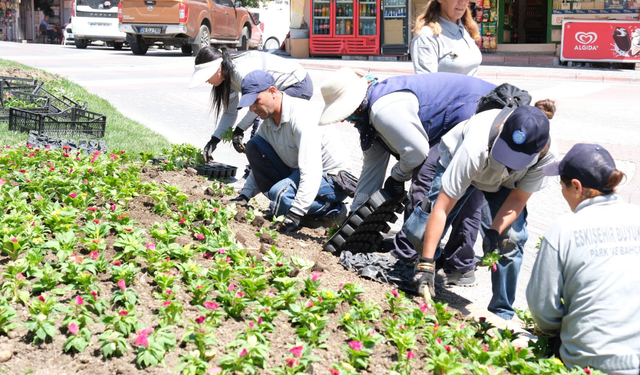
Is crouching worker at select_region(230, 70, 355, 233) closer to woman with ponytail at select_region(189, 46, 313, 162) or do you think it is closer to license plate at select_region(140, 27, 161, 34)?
woman with ponytail at select_region(189, 46, 313, 162)

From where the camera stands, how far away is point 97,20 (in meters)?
Answer: 24.4

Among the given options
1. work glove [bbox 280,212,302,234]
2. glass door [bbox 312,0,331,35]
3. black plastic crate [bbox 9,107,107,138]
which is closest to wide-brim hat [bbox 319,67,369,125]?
work glove [bbox 280,212,302,234]

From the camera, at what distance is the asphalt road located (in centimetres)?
699

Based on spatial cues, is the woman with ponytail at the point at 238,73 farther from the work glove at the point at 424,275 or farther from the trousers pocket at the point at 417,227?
the work glove at the point at 424,275

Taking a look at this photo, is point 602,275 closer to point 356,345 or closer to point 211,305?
point 356,345

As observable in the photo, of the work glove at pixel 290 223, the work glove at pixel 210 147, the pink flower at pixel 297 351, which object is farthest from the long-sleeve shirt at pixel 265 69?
the pink flower at pixel 297 351

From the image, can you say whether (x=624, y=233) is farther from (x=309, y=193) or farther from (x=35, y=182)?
(x=35, y=182)

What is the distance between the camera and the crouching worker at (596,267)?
2887 mm

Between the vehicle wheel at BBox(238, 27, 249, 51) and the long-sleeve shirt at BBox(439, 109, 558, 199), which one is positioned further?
the vehicle wheel at BBox(238, 27, 249, 51)

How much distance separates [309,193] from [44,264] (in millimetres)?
1815

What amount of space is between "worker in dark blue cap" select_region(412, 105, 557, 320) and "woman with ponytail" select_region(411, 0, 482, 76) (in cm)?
134

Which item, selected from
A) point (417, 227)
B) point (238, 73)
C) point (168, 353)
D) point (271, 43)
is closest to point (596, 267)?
point (417, 227)

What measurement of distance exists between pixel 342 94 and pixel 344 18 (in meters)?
18.8

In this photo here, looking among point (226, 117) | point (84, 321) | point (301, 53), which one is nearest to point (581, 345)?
point (84, 321)
